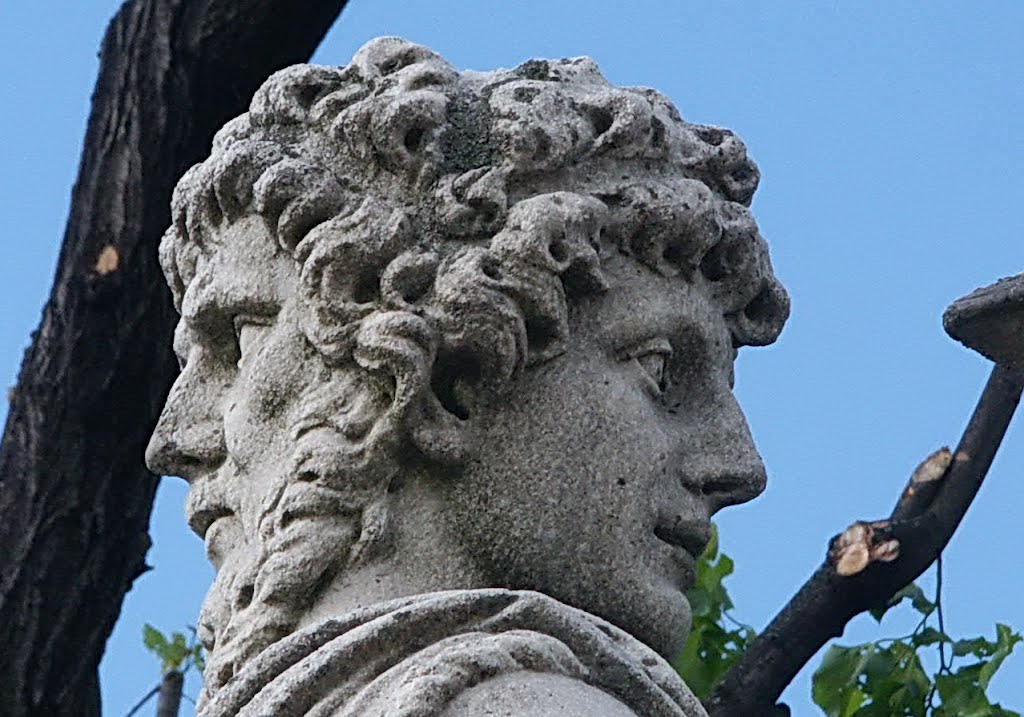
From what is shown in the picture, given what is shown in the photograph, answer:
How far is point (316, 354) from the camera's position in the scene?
3926 millimetres

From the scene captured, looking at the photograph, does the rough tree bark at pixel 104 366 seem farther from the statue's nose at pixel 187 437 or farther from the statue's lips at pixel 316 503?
the statue's lips at pixel 316 503

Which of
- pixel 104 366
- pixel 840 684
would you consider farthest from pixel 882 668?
pixel 104 366

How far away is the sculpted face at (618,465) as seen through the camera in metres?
3.80

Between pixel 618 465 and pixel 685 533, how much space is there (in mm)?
152

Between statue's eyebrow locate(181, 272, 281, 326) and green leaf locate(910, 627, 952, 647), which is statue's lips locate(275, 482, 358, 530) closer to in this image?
statue's eyebrow locate(181, 272, 281, 326)

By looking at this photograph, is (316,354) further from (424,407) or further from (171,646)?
(171,646)

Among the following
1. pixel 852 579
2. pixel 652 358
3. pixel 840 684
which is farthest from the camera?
pixel 840 684

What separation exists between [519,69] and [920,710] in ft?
7.53

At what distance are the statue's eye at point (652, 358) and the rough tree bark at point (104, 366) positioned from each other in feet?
8.40

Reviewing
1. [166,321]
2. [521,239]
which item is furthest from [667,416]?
[166,321]

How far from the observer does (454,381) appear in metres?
3.89

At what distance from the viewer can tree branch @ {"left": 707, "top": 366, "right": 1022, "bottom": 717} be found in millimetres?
5906

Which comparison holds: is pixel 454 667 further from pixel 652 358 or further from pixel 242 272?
pixel 242 272

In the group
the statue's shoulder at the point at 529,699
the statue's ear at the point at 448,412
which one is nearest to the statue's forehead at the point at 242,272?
the statue's ear at the point at 448,412
